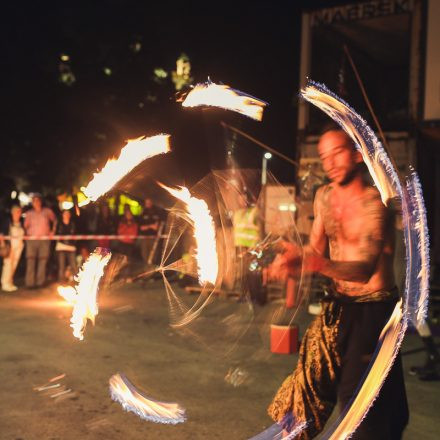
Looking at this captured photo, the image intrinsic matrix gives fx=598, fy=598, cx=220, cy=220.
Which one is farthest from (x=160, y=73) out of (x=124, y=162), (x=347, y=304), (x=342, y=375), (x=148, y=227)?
(x=342, y=375)

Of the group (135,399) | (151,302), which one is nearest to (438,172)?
(151,302)

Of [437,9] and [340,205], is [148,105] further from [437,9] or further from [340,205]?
[340,205]

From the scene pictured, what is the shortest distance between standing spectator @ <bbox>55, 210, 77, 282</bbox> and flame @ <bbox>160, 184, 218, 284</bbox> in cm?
854

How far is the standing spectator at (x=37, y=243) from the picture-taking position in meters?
11.8

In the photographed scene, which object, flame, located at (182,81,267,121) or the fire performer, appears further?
flame, located at (182,81,267,121)

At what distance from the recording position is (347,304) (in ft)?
10.3

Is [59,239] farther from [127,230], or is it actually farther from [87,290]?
[87,290]

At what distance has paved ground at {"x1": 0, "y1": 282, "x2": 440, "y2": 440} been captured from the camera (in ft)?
13.9

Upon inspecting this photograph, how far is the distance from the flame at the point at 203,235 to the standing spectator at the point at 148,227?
866 centimetres

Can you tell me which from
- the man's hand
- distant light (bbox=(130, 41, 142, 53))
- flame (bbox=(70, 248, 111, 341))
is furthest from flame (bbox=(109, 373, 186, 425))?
distant light (bbox=(130, 41, 142, 53))

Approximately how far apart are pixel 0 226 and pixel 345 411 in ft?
50.5

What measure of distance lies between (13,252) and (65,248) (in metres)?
1.00

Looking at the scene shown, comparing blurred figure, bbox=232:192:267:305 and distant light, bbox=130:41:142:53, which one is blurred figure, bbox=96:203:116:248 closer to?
blurred figure, bbox=232:192:267:305

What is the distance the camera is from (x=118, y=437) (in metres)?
4.02
